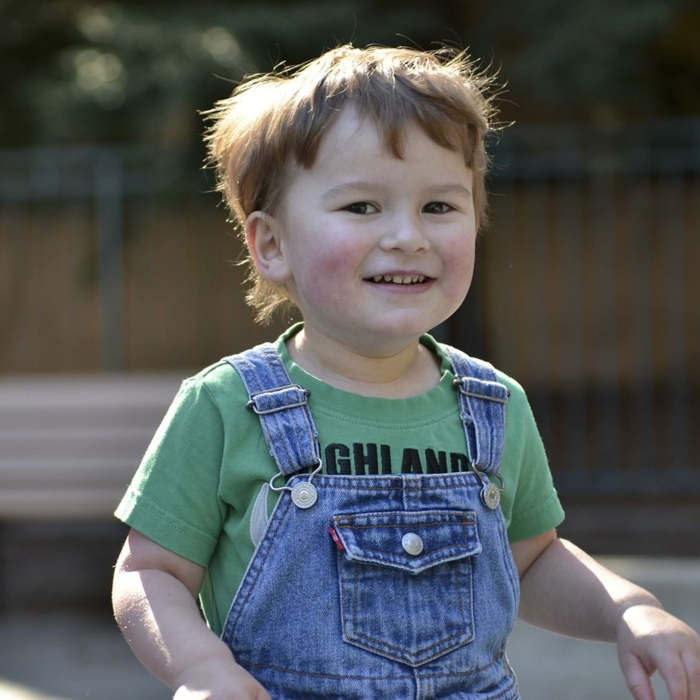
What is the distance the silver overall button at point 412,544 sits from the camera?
1.56 meters

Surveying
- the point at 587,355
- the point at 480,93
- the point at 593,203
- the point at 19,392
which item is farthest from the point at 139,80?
the point at 480,93

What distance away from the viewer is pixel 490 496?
1.65 m

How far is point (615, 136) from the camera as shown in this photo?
25.7 ft

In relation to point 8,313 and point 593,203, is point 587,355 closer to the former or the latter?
point 593,203

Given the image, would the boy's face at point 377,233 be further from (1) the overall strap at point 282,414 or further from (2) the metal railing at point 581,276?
(2) the metal railing at point 581,276

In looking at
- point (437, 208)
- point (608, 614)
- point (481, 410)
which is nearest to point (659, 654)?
point (608, 614)

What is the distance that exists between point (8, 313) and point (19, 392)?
18.2 feet

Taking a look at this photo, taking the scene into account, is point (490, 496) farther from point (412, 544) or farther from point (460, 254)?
point (460, 254)

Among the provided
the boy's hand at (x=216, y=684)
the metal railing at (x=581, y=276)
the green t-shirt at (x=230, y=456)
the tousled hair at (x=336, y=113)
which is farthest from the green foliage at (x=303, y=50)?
the boy's hand at (x=216, y=684)

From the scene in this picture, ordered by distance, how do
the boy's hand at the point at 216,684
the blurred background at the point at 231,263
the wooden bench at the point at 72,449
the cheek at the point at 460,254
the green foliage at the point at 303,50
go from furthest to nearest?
1. the green foliage at the point at 303,50
2. the blurred background at the point at 231,263
3. the wooden bench at the point at 72,449
4. the cheek at the point at 460,254
5. the boy's hand at the point at 216,684

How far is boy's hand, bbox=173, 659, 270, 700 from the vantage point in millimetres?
1358

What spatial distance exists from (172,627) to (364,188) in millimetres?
575

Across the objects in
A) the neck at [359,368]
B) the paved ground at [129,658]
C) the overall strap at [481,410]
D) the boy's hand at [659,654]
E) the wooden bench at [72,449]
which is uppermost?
the neck at [359,368]

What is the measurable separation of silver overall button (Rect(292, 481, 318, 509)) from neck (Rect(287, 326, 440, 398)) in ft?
0.56
